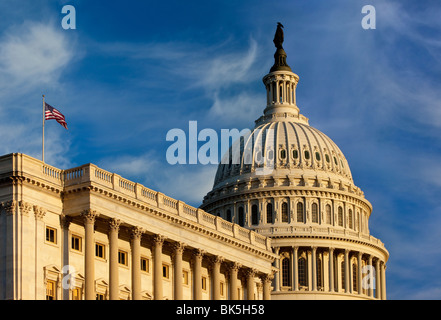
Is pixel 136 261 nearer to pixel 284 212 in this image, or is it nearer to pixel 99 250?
pixel 99 250

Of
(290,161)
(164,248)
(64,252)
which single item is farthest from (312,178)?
(64,252)

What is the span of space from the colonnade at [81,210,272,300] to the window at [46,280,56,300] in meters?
2.57

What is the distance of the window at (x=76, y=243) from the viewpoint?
95375 mm

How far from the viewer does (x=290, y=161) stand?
616ft

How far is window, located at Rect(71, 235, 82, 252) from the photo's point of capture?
3755 inches

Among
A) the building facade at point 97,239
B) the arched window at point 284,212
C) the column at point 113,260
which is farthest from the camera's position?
the arched window at point 284,212

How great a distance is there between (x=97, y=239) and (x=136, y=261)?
13.7ft

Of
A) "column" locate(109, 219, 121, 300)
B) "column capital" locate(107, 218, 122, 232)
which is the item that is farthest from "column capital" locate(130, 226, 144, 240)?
"column capital" locate(107, 218, 122, 232)

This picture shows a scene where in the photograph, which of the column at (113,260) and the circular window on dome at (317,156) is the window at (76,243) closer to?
the column at (113,260)

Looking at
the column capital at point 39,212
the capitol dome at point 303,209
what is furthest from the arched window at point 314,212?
the column capital at point 39,212

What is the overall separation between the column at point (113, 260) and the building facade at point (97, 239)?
0.08 m

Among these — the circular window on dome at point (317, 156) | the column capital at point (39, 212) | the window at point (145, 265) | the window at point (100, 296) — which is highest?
the circular window on dome at point (317, 156)

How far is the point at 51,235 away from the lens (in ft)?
306

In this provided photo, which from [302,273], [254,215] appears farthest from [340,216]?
[254,215]
